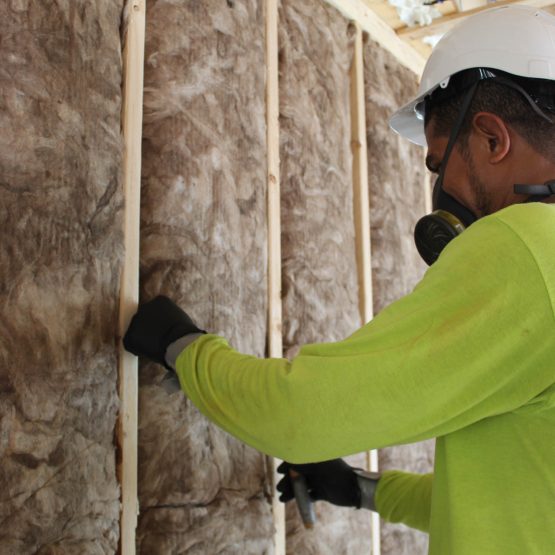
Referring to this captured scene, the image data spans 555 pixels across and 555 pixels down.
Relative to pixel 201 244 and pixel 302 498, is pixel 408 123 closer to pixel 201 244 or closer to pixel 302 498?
pixel 201 244

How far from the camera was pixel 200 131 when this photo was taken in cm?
191

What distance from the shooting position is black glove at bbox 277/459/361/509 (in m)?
1.92

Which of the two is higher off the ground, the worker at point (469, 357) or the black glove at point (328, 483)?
the worker at point (469, 357)

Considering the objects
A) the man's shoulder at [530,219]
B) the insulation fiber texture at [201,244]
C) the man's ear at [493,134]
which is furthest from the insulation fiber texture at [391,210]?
the man's shoulder at [530,219]

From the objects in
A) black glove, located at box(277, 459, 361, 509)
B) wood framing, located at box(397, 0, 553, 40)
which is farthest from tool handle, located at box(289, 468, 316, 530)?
wood framing, located at box(397, 0, 553, 40)

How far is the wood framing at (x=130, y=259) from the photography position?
1.61 m

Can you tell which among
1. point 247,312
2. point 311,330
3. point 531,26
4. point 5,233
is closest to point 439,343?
point 531,26

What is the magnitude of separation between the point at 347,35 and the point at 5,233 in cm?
182

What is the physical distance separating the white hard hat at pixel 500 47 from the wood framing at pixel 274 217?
73 centimetres

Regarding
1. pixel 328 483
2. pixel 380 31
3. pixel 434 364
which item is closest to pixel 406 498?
pixel 328 483

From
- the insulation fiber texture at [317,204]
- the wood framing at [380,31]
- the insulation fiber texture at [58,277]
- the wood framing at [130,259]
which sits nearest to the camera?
the insulation fiber texture at [58,277]

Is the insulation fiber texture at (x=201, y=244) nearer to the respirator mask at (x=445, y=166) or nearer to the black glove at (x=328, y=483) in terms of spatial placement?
the black glove at (x=328, y=483)

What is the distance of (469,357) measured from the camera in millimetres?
1030

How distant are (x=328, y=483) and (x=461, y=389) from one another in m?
0.97
